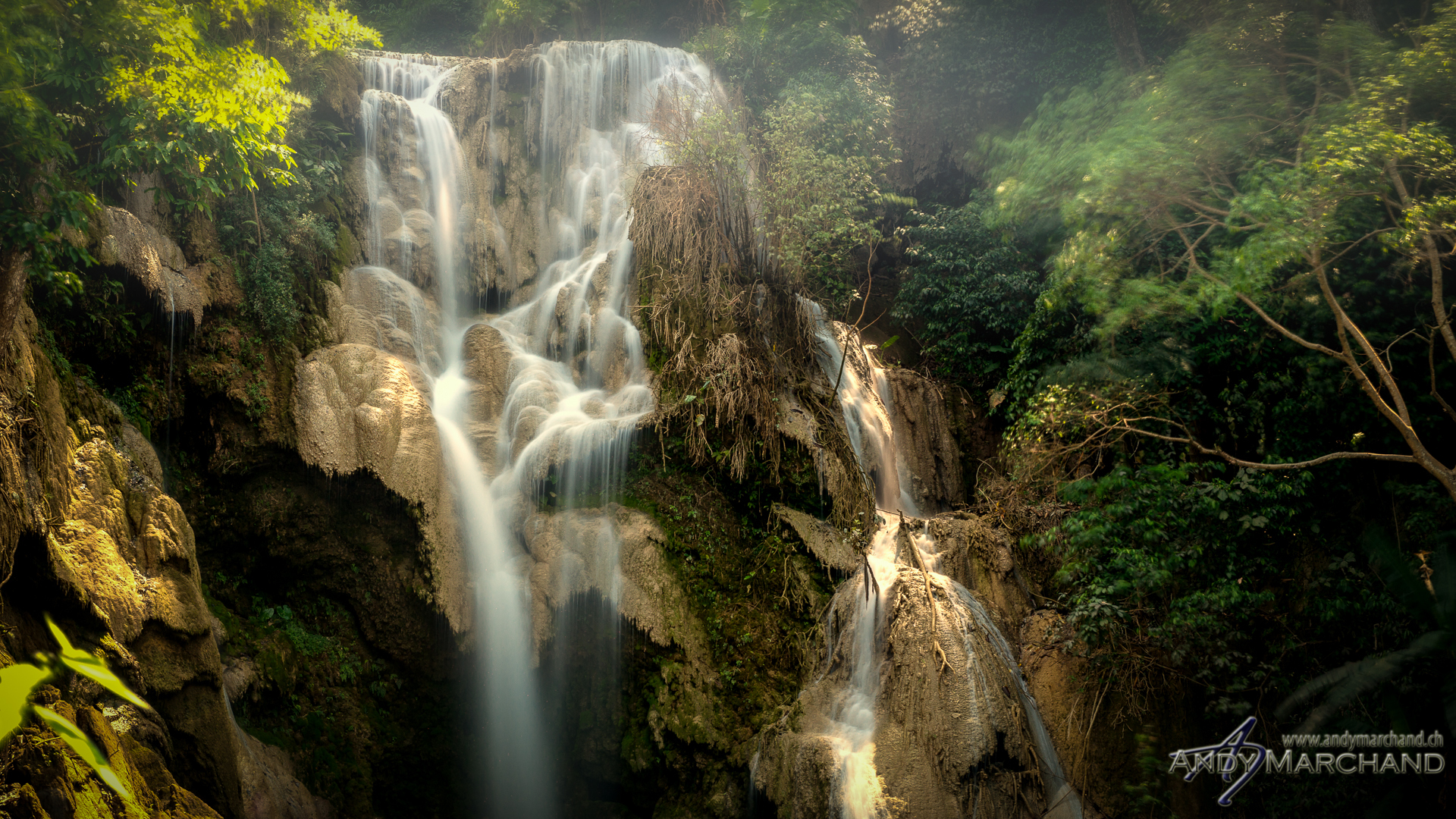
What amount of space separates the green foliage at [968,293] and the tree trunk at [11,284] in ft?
39.4

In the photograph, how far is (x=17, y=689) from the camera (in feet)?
4.20

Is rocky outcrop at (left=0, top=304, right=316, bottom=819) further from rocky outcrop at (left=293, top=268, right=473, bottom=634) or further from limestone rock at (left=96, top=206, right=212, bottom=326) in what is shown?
rocky outcrop at (left=293, top=268, right=473, bottom=634)

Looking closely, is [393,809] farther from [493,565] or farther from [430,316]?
[430,316]

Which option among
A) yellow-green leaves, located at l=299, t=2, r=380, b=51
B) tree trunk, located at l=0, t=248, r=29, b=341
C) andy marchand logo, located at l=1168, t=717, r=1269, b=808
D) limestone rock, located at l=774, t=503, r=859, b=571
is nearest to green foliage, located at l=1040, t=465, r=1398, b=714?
andy marchand logo, located at l=1168, t=717, r=1269, b=808

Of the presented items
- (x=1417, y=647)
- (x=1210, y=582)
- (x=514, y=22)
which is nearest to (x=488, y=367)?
(x=1210, y=582)

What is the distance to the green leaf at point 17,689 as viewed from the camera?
125 cm

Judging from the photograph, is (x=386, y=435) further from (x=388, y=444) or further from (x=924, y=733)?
(x=924, y=733)

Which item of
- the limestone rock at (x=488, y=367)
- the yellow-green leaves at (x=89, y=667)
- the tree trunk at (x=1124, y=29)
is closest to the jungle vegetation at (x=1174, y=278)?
the tree trunk at (x=1124, y=29)

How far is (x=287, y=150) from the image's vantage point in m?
8.40

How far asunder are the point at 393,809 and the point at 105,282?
21.3 feet

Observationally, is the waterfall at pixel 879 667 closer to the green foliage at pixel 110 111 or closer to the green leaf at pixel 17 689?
the green leaf at pixel 17 689

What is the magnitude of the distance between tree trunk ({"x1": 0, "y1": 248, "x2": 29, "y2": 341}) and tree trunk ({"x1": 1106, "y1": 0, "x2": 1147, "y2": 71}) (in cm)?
1573

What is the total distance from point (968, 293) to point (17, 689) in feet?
44.6

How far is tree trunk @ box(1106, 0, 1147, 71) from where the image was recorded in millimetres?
13633
